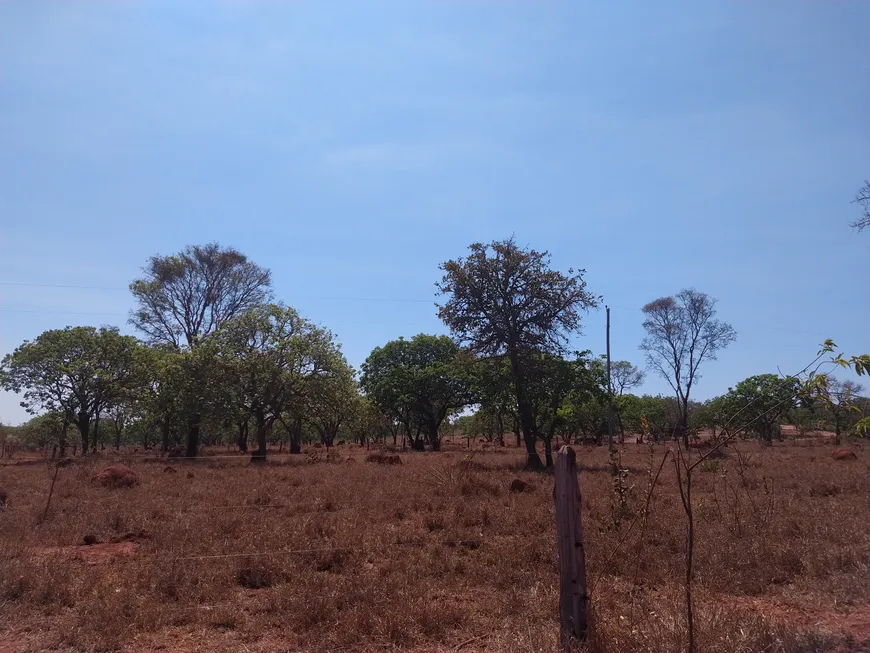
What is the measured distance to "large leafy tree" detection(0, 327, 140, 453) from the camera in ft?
105

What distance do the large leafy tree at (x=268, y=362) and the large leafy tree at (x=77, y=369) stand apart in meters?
7.34

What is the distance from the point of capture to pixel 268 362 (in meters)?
30.1

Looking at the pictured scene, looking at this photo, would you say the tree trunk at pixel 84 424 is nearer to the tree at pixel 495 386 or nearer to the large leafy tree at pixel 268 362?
the large leafy tree at pixel 268 362

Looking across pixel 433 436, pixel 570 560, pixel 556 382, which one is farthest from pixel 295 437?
pixel 570 560

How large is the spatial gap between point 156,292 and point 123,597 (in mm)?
34925

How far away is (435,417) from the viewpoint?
49.6 m

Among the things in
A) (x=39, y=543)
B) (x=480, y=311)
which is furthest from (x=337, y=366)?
(x=39, y=543)

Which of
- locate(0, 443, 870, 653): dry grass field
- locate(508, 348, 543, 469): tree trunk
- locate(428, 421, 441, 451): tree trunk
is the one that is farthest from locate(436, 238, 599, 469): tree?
locate(428, 421, 441, 451): tree trunk

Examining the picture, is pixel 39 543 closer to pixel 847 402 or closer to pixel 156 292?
pixel 847 402

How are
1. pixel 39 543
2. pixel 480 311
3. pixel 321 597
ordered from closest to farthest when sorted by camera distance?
pixel 321 597, pixel 39 543, pixel 480 311

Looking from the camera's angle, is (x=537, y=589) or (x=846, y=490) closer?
(x=537, y=589)

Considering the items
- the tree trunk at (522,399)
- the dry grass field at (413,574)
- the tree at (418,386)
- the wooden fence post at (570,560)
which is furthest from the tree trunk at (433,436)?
the wooden fence post at (570,560)

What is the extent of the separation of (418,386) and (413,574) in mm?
40087

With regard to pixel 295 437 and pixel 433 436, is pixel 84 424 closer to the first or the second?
pixel 295 437
